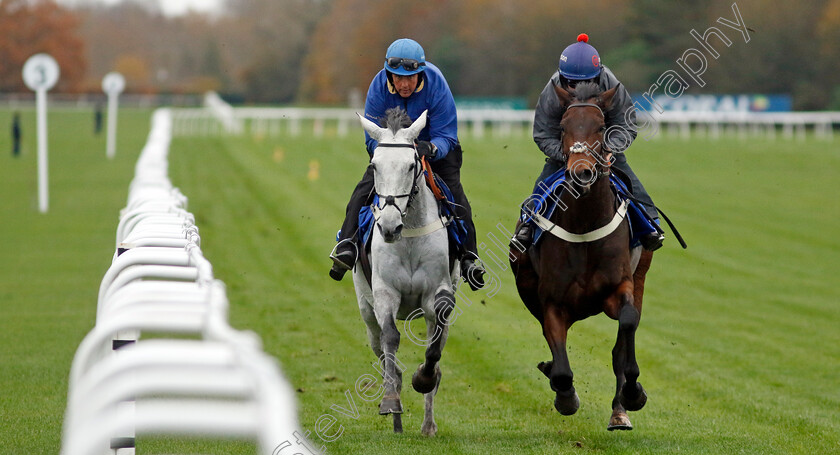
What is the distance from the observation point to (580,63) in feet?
20.4

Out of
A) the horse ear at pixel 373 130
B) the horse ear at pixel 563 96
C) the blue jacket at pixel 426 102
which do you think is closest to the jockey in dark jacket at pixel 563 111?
the horse ear at pixel 563 96

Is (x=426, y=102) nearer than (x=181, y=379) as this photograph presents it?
No

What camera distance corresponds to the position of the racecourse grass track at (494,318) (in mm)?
6366

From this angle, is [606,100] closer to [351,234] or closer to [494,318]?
[351,234]

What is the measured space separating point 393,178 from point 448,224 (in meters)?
0.83

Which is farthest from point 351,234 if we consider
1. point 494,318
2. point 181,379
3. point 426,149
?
point 494,318

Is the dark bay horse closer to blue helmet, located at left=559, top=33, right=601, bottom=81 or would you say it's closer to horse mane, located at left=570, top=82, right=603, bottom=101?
horse mane, located at left=570, top=82, right=603, bottom=101

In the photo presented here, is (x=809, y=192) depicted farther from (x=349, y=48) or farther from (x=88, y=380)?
(x=349, y=48)

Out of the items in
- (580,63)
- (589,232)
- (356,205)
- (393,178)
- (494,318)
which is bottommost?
(494,318)

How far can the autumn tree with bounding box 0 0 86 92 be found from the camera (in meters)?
78.3

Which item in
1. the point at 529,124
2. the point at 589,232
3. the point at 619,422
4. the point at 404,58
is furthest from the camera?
the point at 529,124

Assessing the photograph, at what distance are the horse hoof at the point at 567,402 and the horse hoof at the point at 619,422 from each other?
0.27 m

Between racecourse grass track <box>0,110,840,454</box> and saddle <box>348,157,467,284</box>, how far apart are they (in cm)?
103

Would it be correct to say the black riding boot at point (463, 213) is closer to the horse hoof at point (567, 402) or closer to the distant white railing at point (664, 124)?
the horse hoof at point (567, 402)
